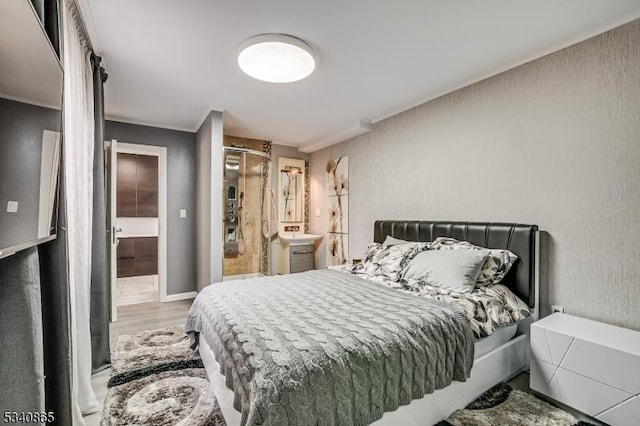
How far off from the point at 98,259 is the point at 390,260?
2430mm

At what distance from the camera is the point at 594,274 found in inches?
80.7

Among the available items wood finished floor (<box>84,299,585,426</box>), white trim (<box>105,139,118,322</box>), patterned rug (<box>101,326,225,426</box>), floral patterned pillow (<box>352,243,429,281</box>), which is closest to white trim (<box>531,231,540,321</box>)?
wood finished floor (<box>84,299,585,426</box>)

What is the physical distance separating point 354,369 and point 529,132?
7.54 ft

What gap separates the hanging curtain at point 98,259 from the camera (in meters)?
2.32

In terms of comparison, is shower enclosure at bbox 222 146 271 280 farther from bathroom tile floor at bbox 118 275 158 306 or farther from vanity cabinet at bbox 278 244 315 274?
bathroom tile floor at bbox 118 275 158 306

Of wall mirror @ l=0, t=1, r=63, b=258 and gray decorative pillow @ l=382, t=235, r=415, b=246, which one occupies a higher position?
wall mirror @ l=0, t=1, r=63, b=258

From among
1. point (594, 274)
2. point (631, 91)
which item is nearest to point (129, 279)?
point (594, 274)

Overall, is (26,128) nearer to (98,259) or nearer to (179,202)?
(98,259)

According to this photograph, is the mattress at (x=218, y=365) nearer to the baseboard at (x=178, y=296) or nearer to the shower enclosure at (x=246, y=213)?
the shower enclosure at (x=246, y=213)

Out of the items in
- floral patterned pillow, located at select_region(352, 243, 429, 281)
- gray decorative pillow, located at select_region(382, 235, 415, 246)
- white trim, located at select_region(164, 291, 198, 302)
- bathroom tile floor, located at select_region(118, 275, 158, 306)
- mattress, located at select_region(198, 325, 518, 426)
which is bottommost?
bathroom tile floor, located at select_region(118, 275, 158, 306)

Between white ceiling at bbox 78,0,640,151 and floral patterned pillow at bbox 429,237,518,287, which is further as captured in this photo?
floral patterned pillow at bbox 429,237,518,287

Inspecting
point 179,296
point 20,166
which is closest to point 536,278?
point 20,166

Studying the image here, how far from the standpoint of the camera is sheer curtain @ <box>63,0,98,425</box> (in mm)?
1635

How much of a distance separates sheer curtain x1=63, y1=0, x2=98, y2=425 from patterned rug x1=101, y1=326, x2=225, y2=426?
20 centimetres
